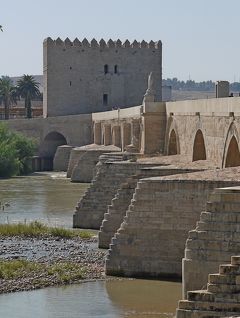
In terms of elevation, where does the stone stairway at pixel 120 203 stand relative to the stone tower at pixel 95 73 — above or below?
below

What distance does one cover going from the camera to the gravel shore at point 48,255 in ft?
69.4

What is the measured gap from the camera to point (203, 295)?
538 inches

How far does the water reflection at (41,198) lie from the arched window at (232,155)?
5.16 meters

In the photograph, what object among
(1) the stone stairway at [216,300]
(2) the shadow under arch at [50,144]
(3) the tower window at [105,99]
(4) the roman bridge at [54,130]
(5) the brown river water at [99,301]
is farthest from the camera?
(3) the tower window at [105,99]

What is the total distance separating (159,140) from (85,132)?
2318cm

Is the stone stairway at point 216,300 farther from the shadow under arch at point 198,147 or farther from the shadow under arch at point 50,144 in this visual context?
the shadow under arch at point 50,144

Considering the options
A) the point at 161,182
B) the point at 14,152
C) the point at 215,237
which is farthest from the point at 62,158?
the point at 215,237

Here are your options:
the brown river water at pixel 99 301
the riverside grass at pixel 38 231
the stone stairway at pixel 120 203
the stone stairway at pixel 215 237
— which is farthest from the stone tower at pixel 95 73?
the stone stairway at pixel 215 237

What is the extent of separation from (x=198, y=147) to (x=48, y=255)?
9.94 m

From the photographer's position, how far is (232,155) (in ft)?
94.6

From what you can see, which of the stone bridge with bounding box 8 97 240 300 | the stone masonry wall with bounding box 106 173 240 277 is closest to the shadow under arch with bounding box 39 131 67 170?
the stone bridge with bounding box 8 97 240 300

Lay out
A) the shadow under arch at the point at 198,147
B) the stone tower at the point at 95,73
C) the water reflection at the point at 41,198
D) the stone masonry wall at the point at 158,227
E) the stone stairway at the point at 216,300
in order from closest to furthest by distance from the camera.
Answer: the stone stairway at the point at 216,300
the stone masonry wall at the point at 158,227
the shadow under arch at the point at 198,147
the water reflection at the point at 41,198
the stone tower at the point at 95,73

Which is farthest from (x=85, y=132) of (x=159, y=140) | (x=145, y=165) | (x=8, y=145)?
(x=145, y=165)

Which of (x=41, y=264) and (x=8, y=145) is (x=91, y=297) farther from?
(x=8, y=145)
